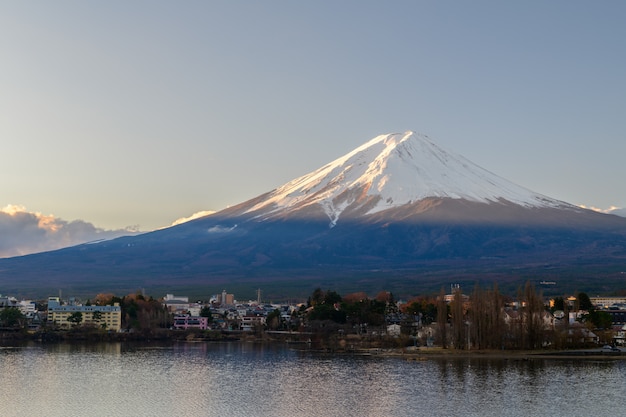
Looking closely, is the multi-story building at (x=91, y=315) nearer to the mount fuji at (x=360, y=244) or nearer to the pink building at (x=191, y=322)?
the pink building at (x=191, y=322)

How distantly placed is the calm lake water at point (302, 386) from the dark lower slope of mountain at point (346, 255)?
4486cm

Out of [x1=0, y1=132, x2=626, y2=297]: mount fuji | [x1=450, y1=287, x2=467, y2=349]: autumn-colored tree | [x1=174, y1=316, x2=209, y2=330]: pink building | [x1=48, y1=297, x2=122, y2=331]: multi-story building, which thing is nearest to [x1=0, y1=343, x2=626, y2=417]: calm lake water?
[x1=450, y1=287, x2=467, y2=349]: autumn-colored tree

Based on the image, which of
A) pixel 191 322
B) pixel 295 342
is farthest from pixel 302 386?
pixel 191 322

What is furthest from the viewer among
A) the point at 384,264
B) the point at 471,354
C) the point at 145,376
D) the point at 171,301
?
the point at 384,264


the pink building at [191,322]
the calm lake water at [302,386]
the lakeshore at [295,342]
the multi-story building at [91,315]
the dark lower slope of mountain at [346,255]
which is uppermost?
the dark lower slope of mountain at [346,255]

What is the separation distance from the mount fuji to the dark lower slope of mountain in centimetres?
16

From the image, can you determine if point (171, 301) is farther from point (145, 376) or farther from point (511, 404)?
point (511, 404)

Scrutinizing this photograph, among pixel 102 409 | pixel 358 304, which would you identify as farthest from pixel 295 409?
pixel 358 304

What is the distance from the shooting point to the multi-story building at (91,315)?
181 feet

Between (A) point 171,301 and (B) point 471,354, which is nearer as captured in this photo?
(B) point 471,354

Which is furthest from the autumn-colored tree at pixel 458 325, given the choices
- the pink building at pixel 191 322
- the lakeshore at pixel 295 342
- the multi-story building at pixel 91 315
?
the multi-story building at pixel 91 315

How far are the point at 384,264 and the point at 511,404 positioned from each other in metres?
77.2

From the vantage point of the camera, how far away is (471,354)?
37.1 meters

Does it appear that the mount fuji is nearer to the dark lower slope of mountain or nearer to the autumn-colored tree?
the dark lower slope of mountain
